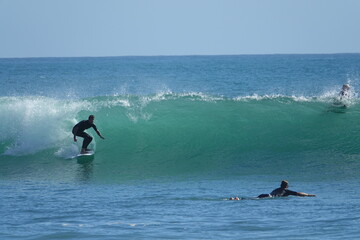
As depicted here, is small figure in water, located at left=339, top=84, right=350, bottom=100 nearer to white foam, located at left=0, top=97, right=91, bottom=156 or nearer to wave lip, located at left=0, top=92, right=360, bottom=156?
wave lip, located at left=0, top=92, right=360, bottom=156

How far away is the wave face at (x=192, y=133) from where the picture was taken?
55.8ft

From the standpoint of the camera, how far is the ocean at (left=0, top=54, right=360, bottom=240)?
35.1ft

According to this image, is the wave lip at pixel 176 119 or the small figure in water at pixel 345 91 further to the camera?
the small figure in water at pixel 345 91

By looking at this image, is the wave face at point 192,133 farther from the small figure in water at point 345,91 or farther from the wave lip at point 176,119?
the small figure in water at point 345,91

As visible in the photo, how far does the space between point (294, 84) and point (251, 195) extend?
1317 inches

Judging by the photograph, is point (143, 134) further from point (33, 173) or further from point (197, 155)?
point (33, 173)

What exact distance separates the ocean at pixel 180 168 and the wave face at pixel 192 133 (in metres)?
0.03

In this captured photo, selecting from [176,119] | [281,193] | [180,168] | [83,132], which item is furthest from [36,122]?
[281,193]

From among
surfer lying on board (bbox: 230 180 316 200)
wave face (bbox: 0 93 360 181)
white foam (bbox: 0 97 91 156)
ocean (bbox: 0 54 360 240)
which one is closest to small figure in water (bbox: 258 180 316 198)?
surfer lying on board (bbox: 230 180 316 200)

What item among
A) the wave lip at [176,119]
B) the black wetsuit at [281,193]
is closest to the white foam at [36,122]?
the wave lip at [176,119]

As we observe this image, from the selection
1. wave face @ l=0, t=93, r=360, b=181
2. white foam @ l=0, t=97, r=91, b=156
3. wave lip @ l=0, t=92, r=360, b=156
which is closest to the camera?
wave face @ l=0, t=93, r=360, b=181

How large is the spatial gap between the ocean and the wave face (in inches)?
1.3

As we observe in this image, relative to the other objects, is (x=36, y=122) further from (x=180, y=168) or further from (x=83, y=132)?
(x=180, y=168)

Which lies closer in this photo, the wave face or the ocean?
the ocean
